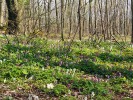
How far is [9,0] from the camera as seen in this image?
1897 cm

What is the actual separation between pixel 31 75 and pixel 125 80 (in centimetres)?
283

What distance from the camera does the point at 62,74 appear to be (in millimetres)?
8758

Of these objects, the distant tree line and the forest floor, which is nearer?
the forest floor

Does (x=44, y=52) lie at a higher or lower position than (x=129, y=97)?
higher

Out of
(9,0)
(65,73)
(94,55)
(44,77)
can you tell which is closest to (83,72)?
(65,73)

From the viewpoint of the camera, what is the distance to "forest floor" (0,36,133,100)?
7.38m

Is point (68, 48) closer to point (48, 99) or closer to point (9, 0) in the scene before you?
point (48, 99)

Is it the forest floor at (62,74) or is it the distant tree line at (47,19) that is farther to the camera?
the distant tree line at (47,19)

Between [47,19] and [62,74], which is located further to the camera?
[47,19]

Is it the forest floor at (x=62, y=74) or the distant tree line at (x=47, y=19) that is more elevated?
the distant tree line at (x=47, y=19)

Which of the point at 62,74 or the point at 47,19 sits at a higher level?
the point at 47,19

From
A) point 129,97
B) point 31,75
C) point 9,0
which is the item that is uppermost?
point 9,0

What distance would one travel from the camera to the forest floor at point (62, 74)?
24.2 ft

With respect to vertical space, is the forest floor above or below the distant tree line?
below
